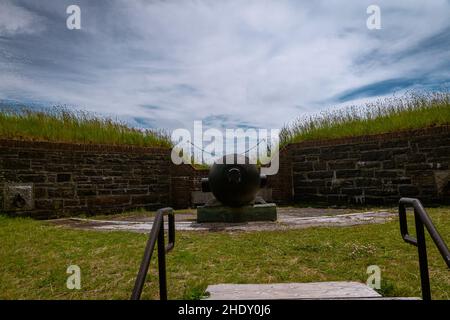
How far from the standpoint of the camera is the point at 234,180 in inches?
292

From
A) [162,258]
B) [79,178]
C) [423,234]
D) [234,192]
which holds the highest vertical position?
[79,178]

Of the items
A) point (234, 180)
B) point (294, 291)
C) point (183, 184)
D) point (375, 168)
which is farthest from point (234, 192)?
point (375, 168)

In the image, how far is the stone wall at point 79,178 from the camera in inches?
370

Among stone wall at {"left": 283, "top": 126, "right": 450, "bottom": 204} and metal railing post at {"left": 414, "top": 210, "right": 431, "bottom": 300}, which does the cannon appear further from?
metal railing post at {"left": 414, "top": 210, "right": 431, "bottom": 300}

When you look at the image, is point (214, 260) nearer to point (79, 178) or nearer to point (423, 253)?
point (423, 253)

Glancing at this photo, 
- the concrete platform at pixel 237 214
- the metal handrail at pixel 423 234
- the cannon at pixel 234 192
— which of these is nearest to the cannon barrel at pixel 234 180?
the cannon at pixel 234 192

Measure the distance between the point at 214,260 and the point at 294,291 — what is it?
1.50 metres

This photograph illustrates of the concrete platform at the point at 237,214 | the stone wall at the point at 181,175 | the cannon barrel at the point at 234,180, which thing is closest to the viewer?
the cannon barrel at the point at 234,180

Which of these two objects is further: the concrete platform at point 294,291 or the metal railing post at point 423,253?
the concrete platform at point 294,291

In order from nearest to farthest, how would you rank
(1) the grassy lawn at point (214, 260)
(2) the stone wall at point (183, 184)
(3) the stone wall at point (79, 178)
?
1. (1) the grassy lawn at point (214, 260)
2. (3) the stone wall at point (79, 178)
3. (2) the stone wall at point (183, 184)

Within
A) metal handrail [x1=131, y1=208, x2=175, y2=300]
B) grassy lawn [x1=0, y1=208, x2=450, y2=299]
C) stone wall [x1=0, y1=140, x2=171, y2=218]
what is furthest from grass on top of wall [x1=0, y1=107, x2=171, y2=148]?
metal handrail [x1=131, y1=208, x2=175, y2=300]

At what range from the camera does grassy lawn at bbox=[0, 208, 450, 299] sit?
12.1 ft

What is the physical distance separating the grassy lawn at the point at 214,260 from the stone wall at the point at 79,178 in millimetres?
3344

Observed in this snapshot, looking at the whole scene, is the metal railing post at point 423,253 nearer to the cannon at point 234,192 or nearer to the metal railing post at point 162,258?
the metal railing post at point 162,258
